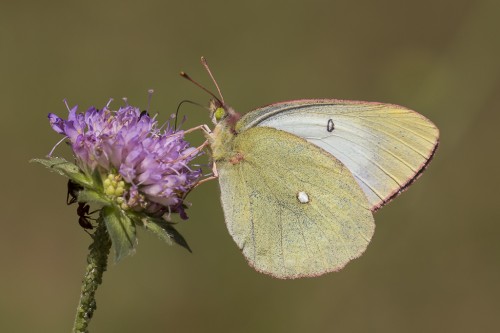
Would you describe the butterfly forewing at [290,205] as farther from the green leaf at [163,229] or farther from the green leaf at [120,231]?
the green leaf at [120,231]

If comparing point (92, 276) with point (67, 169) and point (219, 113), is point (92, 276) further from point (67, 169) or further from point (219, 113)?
point (219, 113)

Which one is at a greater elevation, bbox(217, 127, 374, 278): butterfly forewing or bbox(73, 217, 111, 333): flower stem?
bbox(217, 127, 374, 278): butterfly forewing

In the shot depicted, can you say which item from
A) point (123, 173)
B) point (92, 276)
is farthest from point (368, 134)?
point (92, 276)

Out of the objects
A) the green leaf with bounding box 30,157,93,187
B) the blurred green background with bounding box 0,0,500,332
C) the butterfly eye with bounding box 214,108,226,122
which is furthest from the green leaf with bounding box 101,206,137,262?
the blurred green background with bounding box 0,0,500,332

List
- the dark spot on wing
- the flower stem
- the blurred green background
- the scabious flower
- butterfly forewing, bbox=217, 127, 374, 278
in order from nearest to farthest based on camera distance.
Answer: the flower stem
the scabious flower
butterfly forewing, bbox=217, 127, 374, 278
the dark spot on wing
the blurred green background

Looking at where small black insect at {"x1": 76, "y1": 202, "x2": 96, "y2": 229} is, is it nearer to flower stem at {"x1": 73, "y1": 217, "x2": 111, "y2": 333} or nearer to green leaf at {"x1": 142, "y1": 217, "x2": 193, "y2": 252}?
flower stem at {"x1": 73, "y1": 217, "x2": 111, "y2": 333}

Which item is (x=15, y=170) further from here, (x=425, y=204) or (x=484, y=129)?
(x=484, y=129)

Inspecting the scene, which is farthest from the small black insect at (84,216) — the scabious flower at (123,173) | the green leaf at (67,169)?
the green leaf at (67,169)
